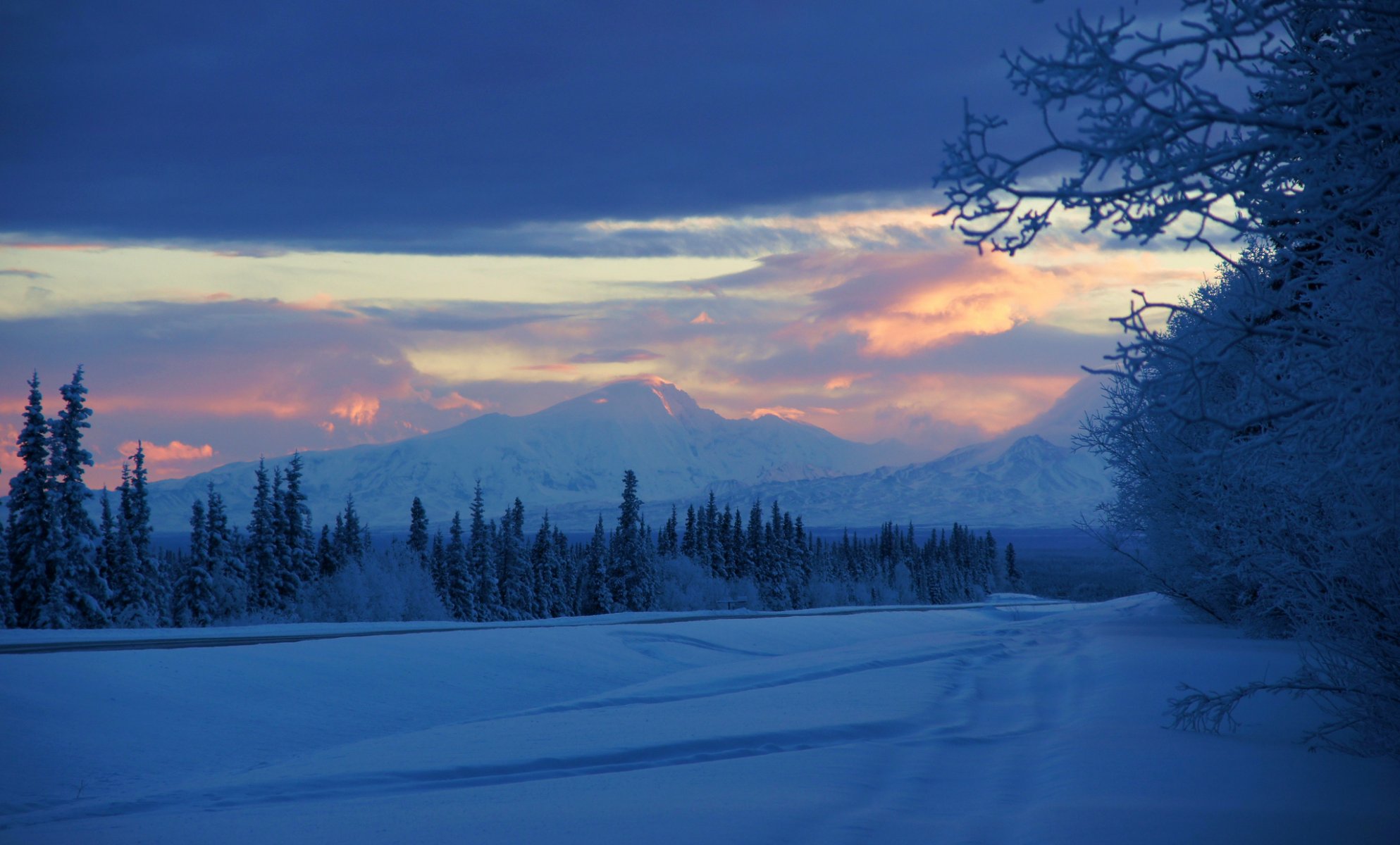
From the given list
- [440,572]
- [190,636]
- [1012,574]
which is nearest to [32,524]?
[190,636]

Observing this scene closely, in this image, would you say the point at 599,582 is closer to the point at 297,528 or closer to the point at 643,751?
the point at 297,528

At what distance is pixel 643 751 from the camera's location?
12.6 m

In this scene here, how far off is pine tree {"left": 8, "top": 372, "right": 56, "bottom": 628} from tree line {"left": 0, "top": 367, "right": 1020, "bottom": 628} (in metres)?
0.06

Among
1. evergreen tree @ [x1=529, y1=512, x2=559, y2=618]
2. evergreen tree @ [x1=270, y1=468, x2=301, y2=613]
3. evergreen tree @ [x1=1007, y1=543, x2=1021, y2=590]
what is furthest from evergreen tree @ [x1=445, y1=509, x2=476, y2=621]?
evergreen tree @ [x1=1007, y1=543, x2=1021, y2=590]

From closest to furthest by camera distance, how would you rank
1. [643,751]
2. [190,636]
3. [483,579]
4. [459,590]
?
1. [643,751]
2. [190,636]
3. [459,590]
4. [483,579]

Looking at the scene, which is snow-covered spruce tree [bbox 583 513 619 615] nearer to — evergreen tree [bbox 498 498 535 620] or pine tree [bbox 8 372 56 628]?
evergreen tree [bbox 498 498 535 620]

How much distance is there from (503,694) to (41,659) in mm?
7672

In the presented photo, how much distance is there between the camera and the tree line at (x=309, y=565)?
139ft

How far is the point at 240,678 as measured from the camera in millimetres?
17031

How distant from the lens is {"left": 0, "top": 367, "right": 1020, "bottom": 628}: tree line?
4238cm

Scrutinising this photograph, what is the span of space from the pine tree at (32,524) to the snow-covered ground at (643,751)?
2432cm

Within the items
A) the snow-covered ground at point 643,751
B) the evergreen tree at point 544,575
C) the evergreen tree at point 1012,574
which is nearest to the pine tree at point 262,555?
the evergreen tree at point 544,575

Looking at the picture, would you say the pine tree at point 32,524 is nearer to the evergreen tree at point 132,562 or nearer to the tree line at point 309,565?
the tree line at point 309,565

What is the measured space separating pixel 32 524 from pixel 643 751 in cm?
4043
